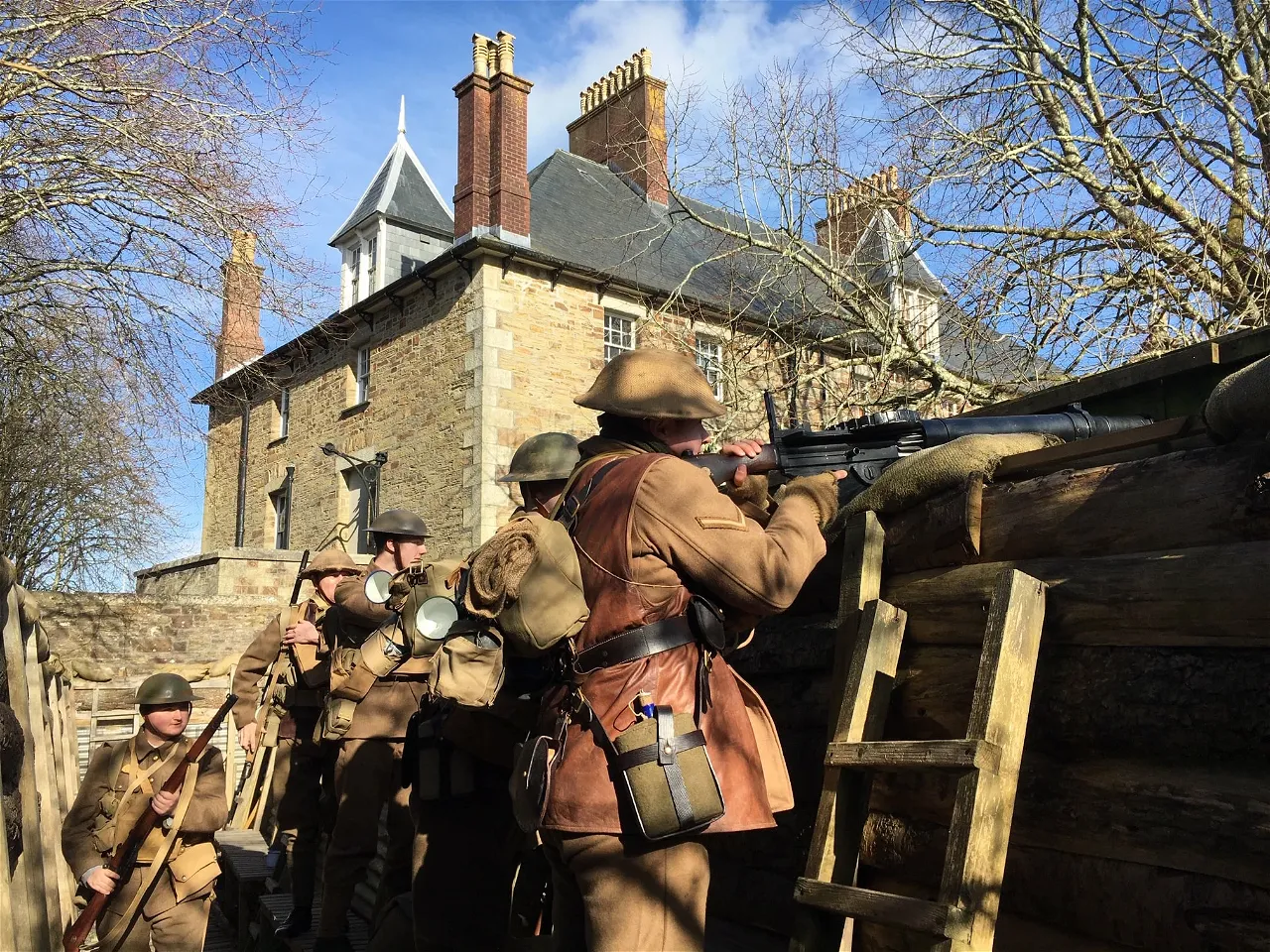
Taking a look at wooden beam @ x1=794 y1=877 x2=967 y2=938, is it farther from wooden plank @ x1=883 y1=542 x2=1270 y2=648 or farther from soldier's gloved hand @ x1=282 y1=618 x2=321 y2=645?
soldier's gloved hand @ x1=282 y1=618 x2=321 y2=645

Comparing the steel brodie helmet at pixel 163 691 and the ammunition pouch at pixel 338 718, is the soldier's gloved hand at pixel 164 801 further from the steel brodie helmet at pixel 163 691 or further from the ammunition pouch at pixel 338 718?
the ammunition pouch at pixel 338 718

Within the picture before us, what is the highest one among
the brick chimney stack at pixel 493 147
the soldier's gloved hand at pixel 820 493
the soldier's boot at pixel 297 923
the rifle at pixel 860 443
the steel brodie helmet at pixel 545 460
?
the brick chimney stack at pixel 493 147

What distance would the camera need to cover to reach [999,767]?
2.40 metres

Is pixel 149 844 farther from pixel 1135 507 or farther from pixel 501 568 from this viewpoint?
pixel 1135 507

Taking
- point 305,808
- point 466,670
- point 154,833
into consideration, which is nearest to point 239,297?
point 305,808

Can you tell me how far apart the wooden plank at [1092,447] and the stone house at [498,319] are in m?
10.5

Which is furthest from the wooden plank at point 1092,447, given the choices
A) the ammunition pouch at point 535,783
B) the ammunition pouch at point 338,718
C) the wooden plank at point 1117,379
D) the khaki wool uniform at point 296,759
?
the khaki wool uniform at point 296,759

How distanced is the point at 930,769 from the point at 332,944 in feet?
12.9

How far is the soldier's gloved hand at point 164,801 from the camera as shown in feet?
19.0

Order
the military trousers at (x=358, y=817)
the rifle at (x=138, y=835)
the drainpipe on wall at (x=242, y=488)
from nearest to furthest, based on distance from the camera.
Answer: the military trousers at (x=358, y=817)
the rifle at (x=138, y=835)
the drainpipe on wall at (x=242, y=488)

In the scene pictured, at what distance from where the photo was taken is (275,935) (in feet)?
20.6

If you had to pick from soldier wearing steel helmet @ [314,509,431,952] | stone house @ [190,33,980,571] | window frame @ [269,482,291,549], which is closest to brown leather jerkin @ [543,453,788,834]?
soldier wearing steel helmet @ [314,509,431,952]

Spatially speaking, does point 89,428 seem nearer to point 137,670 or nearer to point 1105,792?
point 137,670

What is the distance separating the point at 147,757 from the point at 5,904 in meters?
3.61
